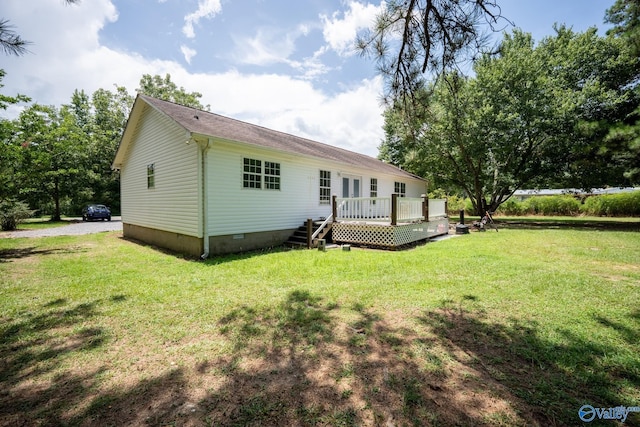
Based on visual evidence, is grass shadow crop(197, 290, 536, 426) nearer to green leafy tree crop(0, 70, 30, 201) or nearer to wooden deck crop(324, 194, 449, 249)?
wooden deck crop(324, 194, 449, 249)

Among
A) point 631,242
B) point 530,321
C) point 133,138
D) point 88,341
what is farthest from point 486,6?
point 133,138

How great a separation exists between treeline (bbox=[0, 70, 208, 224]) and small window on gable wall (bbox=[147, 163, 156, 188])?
247cm

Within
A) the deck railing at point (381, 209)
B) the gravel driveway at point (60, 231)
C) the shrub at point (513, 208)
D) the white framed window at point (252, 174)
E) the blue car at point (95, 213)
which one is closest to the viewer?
the white framed window at point (252, 174)

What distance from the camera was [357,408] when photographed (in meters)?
2.25

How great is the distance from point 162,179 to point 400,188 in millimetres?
15103

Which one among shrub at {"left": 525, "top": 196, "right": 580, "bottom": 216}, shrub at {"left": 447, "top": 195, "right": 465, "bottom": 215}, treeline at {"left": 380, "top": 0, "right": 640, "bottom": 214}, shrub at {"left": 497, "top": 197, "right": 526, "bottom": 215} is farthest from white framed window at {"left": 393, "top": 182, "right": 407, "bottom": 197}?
shrub at {"left": 525, "top": 196, "right": 580, "bottom": 216}

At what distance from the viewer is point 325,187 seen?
41.7ft

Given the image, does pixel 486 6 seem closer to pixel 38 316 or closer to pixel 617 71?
pixel 38 316

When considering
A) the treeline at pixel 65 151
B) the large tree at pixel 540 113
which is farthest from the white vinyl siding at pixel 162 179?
the large tree at pixel 540 113

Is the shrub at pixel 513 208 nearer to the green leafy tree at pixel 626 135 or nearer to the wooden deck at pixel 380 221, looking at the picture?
the green leafy tree at pixel 626 135

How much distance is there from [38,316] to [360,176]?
511 inches

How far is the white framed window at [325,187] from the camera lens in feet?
41.1

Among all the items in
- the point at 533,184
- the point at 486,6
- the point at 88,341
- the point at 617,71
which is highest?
the point at 617,71

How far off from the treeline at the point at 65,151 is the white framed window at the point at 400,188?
16943 millimetres
